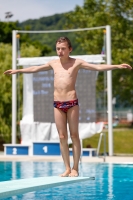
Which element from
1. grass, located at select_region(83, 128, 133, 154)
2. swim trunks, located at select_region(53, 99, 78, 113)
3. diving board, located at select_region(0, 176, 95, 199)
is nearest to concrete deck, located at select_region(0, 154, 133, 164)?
swim trunks, located at select_region(53, 99, 78, 113)

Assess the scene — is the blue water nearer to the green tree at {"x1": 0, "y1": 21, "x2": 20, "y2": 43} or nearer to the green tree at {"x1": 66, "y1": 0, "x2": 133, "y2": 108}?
the green tree at {"x1": 66, "y1": 0, "x2": 133, "y2": 108}

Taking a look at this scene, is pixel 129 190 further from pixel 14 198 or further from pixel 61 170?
pixel 61 170

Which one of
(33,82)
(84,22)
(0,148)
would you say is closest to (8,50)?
(0,148)

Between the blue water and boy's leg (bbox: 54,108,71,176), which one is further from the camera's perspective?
the blue water

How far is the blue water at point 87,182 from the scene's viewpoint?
26.6 feet

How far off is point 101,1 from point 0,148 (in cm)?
1863

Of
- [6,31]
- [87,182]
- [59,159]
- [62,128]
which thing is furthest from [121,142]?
[62,128]

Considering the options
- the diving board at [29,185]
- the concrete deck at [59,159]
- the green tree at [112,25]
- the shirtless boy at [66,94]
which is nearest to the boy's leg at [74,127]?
the shirtless boy at [66,94]

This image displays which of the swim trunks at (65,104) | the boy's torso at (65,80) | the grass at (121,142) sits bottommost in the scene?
the grass at (121,142)

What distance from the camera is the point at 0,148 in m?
26.6

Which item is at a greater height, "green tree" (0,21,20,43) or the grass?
"green tree" (0,21,20,43)

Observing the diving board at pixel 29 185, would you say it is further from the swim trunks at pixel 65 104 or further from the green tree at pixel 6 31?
the green tree at pixel 6 31

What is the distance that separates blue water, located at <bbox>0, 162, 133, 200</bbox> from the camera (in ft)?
26.6

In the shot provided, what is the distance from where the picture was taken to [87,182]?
10016 millimetres
